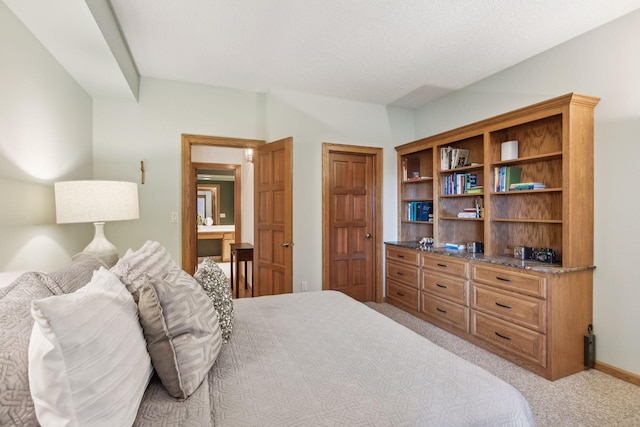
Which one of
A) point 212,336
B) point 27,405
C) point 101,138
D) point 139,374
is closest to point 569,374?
point 212,336

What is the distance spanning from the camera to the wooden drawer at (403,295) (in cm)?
368

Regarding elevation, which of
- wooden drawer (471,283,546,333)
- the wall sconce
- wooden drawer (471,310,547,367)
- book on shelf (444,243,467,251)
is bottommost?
wooden drawer (471,310,547,367)

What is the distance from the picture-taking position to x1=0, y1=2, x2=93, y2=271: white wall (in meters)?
1.71

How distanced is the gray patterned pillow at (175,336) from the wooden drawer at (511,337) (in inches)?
96.0

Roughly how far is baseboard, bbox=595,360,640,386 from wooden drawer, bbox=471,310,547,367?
1.73 feet

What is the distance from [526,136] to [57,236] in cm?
411

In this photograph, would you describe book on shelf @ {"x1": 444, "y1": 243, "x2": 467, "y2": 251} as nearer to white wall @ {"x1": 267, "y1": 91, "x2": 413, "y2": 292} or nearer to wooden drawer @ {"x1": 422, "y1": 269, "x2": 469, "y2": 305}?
wooden drawer @ {"x1": 422, "y1": 269, "x2": 469, "y2": 305}

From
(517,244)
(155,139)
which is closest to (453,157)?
(517,244)

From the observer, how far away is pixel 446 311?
3242 millimetres

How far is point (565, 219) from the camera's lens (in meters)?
2.41

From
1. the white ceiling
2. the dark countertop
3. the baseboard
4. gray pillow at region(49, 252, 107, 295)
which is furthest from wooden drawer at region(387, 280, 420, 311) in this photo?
gray pillow at region(49, 252, 107, 295)

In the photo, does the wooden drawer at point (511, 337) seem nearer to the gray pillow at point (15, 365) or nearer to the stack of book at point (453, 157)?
the stack of book at point (453, 157)

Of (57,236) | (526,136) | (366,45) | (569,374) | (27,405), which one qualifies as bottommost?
(569,374)

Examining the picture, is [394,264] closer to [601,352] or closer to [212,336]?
[601,352]
